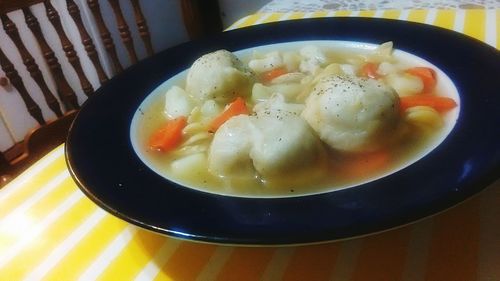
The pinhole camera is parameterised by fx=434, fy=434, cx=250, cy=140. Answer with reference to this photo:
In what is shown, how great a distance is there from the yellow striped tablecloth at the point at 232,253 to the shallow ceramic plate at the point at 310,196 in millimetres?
94

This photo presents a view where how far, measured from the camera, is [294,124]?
66cm

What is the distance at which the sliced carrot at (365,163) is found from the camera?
0.65 m

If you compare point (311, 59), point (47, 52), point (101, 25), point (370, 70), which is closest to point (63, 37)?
point (47, 52)

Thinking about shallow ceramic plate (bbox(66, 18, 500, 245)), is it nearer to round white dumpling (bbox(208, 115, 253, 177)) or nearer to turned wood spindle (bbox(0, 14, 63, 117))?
round white dumpling (bbox(208, 115, 253, 177))

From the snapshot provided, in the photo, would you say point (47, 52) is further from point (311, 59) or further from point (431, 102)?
point (431, 102)

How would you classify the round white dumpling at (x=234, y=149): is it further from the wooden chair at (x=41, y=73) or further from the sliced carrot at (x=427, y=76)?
the wooden chair at (x=41, y=73)

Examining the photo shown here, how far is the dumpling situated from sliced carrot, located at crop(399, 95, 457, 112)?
21 cm

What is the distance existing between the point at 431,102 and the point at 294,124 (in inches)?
10.6

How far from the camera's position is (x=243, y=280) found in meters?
0.56

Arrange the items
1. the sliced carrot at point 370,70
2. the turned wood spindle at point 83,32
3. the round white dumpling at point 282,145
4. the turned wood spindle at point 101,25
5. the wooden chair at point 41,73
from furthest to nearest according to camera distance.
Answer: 1. the turned wood spindle at point 101,25
2. the turned wood spindle at point 83,32
3. the wooden chair at point 41,73
4. the sliced carrot at point 370,70
5. the round white dumpling at point 282,145

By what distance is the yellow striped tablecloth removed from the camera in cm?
54

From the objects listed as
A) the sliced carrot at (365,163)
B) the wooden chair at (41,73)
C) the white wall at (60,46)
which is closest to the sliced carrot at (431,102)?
the sliced carrot at (365,163)

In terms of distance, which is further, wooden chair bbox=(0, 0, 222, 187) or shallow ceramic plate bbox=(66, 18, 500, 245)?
wooden chair bbox=(0, 0, 222, 187)

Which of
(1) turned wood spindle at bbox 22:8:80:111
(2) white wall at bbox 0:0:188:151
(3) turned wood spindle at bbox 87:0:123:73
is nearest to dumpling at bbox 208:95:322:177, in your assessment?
(1) turned wood spindle at bbox 22:8:80:111
